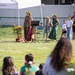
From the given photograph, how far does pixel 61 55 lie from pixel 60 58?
4 centimetres

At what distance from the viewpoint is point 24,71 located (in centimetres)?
761

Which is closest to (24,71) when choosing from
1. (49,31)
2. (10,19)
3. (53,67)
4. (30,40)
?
(53,67)

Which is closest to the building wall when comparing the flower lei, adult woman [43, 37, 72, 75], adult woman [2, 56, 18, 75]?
adult woman [2, 56, 18, 75]

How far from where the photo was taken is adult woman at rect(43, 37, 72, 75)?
477 centimetres

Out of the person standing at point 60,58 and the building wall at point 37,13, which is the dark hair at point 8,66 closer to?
the person standing at point 60,58

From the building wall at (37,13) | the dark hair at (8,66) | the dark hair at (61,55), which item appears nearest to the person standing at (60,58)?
the dark hair at (61,55)

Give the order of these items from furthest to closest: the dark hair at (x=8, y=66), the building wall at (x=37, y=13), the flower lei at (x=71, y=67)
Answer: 1. the building wall at (x=37, y=13)
2. the dark hair at (x=8, y=66)
3. the flower lei at (x=71, y=67)

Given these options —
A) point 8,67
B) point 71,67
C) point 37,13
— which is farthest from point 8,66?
point 37,13

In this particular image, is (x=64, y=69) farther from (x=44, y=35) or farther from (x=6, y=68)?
(x=44, y=35)

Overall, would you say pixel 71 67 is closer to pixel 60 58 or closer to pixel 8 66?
pixel 60 58

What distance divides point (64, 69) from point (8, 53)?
40.1 ft

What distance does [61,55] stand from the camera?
15.7 ft

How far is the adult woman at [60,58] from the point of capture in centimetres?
477

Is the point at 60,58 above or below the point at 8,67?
above
